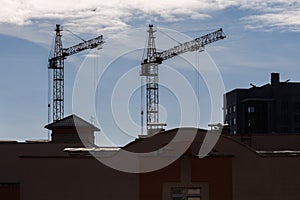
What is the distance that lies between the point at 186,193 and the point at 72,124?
1815 centimetres

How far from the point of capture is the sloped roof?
4906cm

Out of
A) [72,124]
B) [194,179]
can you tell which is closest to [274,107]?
[72,124]

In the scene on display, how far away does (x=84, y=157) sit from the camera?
32.9m

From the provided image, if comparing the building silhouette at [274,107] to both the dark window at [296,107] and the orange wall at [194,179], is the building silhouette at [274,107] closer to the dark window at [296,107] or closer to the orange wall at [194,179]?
the dark window at [296,107]

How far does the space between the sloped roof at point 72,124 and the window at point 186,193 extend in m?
17.6

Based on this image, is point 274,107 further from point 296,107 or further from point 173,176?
point 173,176

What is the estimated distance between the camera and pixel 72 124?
1929 inches

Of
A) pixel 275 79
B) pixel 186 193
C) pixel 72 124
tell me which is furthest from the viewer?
pixel 275 79

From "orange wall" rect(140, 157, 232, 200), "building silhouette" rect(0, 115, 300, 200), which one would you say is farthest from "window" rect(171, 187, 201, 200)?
"orange wall" rect(140, 157, 232, 200)

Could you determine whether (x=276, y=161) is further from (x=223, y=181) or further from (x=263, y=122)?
(x=263, y=122)

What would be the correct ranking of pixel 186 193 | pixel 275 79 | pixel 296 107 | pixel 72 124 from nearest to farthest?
pixel 186 193 → pixel 72 124 → pixel 275 79 → pixel 296 107

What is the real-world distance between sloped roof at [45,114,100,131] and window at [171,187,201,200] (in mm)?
17603

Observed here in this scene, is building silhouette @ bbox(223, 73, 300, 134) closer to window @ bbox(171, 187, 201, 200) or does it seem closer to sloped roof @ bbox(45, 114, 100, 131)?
sloped roof @ bbox(45, 114, 100, 131)

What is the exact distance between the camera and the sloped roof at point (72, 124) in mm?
49062
